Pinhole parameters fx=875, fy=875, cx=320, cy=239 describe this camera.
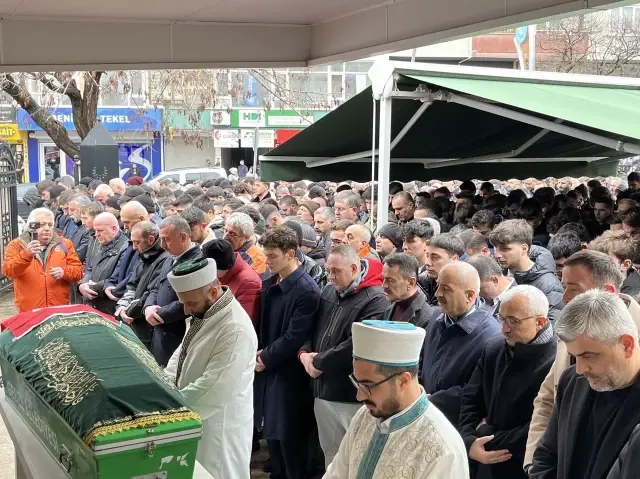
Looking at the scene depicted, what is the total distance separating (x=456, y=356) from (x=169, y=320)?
2.43 m

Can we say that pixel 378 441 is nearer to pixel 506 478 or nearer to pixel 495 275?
pixel 506 478

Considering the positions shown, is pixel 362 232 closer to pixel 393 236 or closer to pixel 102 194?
pixel 393 236

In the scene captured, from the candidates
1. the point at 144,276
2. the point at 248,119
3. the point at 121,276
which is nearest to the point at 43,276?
the point at 121,276

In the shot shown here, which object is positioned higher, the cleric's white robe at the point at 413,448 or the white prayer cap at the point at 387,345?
the white prayer cap at the point at 387,345

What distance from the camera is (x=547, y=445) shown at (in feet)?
11.6

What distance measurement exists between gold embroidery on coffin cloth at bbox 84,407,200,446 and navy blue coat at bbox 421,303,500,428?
1.60 m

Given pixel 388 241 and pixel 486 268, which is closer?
pixel 486 268

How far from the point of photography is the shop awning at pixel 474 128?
26.2 feet

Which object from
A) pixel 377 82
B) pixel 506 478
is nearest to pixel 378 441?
pixel 506 478

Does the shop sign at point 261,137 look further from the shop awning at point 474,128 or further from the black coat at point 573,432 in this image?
the black coat at point 573,432

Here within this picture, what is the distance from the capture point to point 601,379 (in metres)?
3.08

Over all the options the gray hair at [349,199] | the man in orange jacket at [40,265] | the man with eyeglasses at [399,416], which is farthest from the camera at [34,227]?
the man with eyeglasses at [399,416]

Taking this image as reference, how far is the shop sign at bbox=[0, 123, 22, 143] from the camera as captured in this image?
3328 cm

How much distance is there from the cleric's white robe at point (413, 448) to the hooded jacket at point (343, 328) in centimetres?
226
